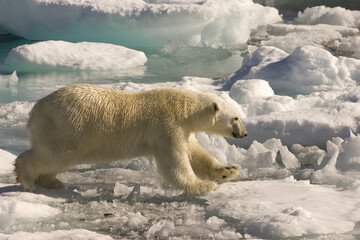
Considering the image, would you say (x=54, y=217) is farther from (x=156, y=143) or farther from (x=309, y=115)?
(x=309, y=115)

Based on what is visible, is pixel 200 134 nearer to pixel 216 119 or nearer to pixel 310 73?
pixel 216 119

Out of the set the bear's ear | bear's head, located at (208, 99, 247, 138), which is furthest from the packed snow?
the bear's ear

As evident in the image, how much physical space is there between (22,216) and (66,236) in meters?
0.48

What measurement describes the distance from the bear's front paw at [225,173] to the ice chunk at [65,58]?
19.5ft

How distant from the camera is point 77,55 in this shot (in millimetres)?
10102

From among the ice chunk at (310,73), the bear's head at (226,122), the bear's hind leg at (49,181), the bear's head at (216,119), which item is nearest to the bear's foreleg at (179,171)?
the bear's head at (216,119)

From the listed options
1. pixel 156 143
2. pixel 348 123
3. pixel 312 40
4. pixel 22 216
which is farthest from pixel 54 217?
pixel 312 40

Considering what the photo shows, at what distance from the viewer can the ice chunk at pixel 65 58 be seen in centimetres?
1000

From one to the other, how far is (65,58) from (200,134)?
5.17 meters

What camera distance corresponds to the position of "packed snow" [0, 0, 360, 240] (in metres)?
3.58

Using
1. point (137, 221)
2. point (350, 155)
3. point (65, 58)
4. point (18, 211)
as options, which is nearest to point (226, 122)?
point (137, 221)

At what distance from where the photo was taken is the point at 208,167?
4.48 meters

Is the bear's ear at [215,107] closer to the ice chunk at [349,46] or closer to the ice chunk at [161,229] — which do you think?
the ice chunk at [161,229]

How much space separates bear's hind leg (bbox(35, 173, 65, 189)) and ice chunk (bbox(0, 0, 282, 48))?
6.95 meters
